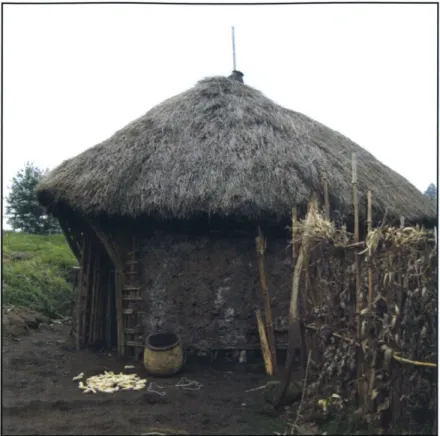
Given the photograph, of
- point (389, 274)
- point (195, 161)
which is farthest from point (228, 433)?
point (195, 161)

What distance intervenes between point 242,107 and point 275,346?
3.98 m

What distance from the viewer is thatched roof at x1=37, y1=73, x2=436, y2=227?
22.5ft

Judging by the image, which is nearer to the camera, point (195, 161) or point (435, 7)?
point (435, 7)

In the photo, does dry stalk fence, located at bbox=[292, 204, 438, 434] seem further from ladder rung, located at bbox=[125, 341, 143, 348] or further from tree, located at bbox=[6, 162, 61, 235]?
tree, located at bbox=[6, 162, 61, 235]

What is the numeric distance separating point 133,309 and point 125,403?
2.16 meters

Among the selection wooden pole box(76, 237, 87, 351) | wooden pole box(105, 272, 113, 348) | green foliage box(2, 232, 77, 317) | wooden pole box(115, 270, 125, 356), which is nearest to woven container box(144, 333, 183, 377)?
wooden pole box(115, 270, 125, 356)

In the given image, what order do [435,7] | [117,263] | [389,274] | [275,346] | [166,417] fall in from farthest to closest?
[117,263]
[275,346]
[166,417]
[435,7]
[389,274]

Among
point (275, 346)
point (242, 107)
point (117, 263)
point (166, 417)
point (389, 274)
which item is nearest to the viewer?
point (389, 274)

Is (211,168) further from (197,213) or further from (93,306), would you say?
(93,306)

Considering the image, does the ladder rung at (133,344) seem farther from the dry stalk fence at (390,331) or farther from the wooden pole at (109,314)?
the dry stalk fence at (390,331)

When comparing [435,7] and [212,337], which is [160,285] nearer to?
[212,337]

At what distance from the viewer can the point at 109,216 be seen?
725cm

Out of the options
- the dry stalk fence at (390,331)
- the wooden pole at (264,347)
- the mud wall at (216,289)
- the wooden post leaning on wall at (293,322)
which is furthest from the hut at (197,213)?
the dry stalk fence at (390,331)

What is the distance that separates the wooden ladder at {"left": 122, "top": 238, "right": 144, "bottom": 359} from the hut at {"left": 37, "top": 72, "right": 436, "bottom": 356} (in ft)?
0.05
